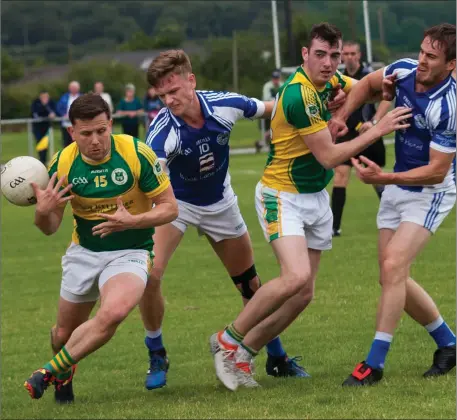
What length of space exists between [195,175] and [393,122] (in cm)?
159

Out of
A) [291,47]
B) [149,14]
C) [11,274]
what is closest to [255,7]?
[149,14]

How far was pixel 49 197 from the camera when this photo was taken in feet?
23.0

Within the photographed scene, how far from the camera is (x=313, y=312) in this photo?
408 inches

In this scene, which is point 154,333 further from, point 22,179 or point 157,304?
point 22,179

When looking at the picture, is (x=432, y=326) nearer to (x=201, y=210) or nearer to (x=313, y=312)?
(x=201, y=210)

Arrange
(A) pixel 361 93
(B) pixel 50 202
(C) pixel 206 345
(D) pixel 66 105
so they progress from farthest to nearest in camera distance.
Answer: (D) pixel 66 105
(C) pixel 206 345
(A) pixel 361 93
(B) pixel 50 202

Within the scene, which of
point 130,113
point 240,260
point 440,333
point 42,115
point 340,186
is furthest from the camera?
point 130,113

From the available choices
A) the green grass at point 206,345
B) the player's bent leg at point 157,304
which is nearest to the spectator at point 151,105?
the green grass at point 206,345

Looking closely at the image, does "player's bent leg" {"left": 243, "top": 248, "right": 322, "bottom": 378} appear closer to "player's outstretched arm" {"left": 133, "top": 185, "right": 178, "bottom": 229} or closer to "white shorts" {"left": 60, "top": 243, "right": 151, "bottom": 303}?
"white shorts" {"left": 60, "top": 243, "right": 151, "bottom": 303}

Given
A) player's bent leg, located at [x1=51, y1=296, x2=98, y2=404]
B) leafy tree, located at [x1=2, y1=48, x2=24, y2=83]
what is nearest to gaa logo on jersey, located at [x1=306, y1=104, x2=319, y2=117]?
player's bent leg, located at [x1=51, y1=296, x2=98, y2=404]

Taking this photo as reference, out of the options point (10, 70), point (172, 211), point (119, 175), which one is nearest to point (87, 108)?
point (119, 175)

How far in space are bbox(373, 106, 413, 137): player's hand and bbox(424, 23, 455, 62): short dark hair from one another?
1.49 ft

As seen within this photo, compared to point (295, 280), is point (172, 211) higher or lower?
higher

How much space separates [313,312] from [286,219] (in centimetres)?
294
